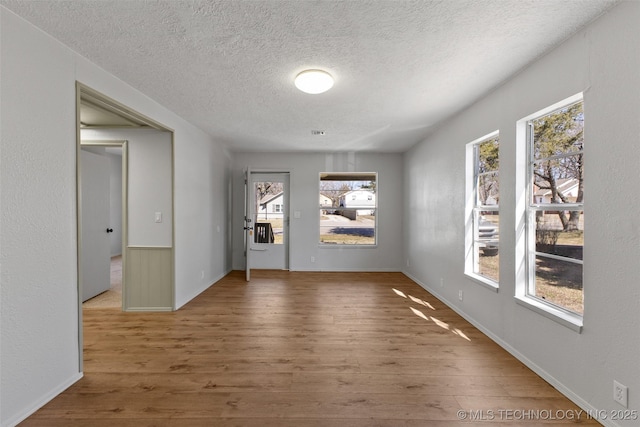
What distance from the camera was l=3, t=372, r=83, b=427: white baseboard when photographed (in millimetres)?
1653

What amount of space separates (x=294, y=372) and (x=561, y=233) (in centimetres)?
230

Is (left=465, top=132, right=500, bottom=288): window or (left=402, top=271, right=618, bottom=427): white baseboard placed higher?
(left=465, top=132, right=500, bottom=288): window

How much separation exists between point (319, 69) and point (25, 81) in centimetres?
195

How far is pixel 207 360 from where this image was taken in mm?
2354

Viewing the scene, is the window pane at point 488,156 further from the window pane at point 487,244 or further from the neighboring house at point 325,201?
the neighboring house at point 325,201

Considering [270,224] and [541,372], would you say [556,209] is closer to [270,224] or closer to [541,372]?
[541,372]

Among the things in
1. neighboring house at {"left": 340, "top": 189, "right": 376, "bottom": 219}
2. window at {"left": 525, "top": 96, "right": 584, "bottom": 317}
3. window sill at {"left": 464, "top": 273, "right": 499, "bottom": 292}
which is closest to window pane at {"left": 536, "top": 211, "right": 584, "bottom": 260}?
window at {"left": 525, "top": 96, "right": 584, "bottom": 317}

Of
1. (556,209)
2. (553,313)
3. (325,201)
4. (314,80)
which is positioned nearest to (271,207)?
(325,201)

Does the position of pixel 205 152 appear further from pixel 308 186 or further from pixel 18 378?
pixel 18 378

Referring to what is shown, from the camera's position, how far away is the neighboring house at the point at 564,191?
6.71ft

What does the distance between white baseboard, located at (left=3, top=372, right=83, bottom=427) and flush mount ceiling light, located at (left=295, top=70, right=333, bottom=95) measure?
2883 millimetres

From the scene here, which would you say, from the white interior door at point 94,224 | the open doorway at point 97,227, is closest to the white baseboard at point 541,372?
the open doorway at point 97,227

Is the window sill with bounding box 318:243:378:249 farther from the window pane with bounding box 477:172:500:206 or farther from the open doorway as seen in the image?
the open doorway

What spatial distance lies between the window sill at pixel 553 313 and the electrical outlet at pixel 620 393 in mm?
313
